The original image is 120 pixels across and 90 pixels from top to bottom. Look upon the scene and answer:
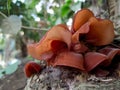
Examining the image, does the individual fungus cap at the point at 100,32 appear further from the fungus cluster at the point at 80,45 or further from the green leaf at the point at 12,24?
the green leaf at the point at 12,24

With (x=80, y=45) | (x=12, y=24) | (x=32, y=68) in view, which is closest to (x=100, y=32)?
(x=80, y=45)

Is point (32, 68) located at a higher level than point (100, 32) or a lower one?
lower

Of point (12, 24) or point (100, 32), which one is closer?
point (100, 32)

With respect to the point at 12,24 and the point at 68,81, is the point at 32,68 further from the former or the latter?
the point at 12,24

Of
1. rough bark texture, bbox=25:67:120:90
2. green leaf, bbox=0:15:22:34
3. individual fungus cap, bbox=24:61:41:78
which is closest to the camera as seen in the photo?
rough bark texture, bbox=25:67:120:90

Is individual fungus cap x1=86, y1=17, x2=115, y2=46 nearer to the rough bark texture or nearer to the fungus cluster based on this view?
the fungus cluster

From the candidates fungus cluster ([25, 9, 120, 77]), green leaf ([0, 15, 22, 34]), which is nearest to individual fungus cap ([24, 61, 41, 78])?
fungus cluster ([25, 9, 120, 77])
